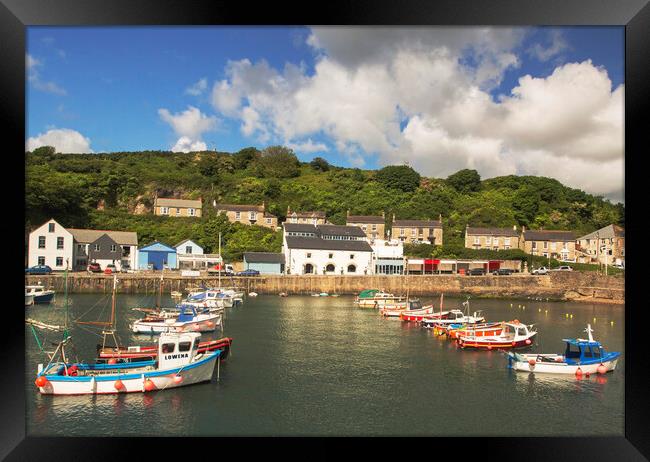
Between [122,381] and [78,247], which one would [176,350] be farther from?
[78,247]

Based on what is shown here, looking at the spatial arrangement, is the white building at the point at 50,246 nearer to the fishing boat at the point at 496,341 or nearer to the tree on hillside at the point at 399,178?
the fishing boat at the point at 496,341

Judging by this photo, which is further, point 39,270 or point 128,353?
point 39,270

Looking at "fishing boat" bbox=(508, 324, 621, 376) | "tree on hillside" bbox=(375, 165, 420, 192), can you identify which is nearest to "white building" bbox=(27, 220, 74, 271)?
"fishing boat" bbox=(508, 324, 621, 376)

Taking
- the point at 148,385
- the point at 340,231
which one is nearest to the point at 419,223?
the point at 340,231

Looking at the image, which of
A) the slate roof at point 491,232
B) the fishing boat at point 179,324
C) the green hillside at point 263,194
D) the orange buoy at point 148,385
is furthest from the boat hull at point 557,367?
the slate roof at point 491,232

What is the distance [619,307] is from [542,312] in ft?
16.0

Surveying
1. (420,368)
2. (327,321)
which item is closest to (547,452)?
(420,368)

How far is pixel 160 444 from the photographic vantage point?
3.91 m

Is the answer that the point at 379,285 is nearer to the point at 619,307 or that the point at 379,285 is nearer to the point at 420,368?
the point at 619,307

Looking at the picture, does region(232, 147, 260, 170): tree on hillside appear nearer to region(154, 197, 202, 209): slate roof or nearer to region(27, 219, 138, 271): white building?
region(154, 197, 202, 209): slate roof

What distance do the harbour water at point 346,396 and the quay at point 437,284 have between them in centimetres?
914

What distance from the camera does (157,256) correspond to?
2545 cm

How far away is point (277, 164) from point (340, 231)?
14.3 metres

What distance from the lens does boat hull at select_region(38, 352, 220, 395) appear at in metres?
7.96
